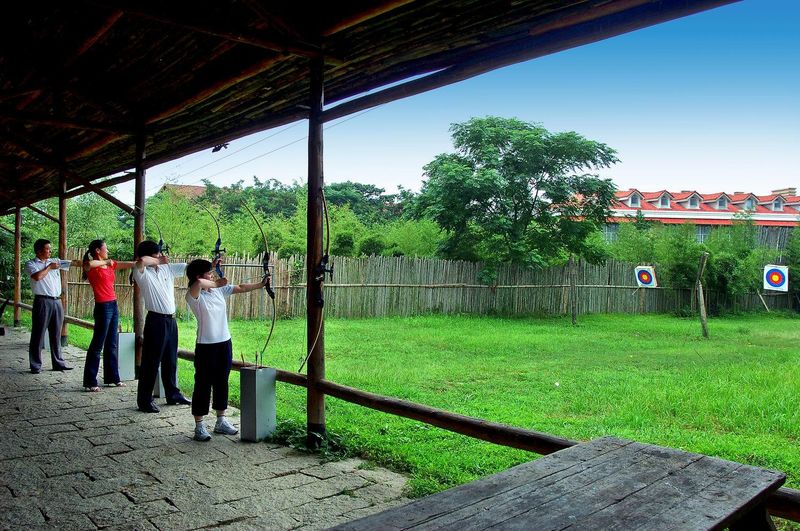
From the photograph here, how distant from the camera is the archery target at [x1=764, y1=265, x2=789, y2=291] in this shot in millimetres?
13867

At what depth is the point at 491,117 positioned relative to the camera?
15766mm

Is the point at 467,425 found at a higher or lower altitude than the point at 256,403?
higher

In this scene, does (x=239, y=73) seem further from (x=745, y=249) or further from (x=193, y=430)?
(x=745, y=249)

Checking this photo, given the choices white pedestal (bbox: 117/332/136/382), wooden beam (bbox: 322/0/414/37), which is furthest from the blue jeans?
wooden beam (bbox: 322/0/414/37)

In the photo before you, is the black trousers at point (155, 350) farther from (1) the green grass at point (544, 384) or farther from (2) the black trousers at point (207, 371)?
(1) the green grass at point (544, 384)

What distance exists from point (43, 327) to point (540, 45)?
19.8 ft

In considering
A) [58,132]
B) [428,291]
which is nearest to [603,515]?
[58,132]

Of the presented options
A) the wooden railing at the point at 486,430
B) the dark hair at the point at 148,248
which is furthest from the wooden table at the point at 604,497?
the dark hair at the point at 148,248

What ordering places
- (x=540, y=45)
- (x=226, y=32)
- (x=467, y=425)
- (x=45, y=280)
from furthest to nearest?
1. (x=45, y=280)
2. (x=226, y=32)
3. (x=467, y=425)
4. (x=540, y=45)

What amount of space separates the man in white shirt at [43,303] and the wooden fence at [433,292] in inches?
159

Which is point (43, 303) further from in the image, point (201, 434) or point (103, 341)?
point (201, 434)

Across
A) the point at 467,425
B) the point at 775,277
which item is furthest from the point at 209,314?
the point at 775,277

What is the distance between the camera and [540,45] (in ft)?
8.62

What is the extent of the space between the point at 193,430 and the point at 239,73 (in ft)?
8.07
